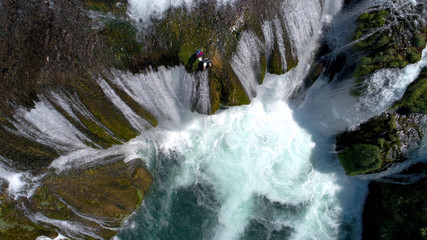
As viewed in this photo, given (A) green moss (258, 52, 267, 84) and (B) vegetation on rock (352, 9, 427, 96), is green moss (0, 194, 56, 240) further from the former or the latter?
(B) vegetation on rock (352, 9, 427, 96)

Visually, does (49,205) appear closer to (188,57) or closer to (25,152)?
(25,152)

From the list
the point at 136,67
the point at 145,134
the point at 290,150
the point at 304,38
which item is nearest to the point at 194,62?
the point at 136,67

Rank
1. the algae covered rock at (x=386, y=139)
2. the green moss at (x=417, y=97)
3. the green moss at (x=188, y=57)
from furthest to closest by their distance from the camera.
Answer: the algae covered rock at (x=386, y=139), the green moss at (x=417, y=97), the green moss at (x=188, y=57)

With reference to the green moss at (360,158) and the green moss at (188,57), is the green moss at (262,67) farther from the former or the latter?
the green moss at (360,158)

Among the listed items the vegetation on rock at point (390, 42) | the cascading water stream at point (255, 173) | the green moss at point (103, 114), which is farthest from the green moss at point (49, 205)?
the vegetation on rock at point (390, 42)

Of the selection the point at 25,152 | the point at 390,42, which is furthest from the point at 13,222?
the point at 390,42

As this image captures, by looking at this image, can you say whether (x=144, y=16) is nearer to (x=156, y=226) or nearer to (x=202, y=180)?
(x=202, y=180)

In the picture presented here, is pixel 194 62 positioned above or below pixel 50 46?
below

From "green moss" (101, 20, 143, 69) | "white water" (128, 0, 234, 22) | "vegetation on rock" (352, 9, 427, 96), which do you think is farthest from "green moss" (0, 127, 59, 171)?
"vegetation on rock" (352, 9, 427, 96)
